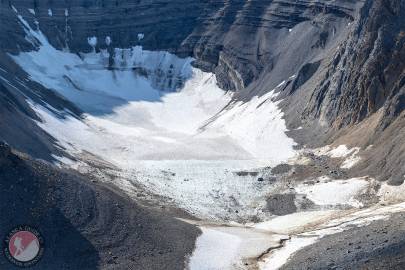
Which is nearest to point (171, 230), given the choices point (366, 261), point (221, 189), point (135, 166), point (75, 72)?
point (366, 261)

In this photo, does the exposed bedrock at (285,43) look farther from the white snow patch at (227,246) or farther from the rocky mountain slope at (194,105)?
the white snow patch at (227,246)

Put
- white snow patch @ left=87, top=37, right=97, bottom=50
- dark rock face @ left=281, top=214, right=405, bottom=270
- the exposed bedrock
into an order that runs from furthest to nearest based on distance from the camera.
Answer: white snow patch @ left=87, top=37, right=97, bottom=50, the exposed bedrock, dark rock face @ left=281, top=214, right=405, bottom=270

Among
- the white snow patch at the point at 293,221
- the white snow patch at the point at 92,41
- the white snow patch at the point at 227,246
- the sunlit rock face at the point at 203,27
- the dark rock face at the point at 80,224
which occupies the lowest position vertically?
the white snow patch at the point at 92,41

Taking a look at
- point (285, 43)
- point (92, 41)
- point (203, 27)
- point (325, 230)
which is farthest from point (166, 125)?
point (325, 230)

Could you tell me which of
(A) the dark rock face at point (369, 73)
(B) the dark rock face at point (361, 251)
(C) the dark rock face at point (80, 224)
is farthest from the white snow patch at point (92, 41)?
(B) the dark rock face at point (361, 251)

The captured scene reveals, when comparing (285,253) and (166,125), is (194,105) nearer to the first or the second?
(166,125)

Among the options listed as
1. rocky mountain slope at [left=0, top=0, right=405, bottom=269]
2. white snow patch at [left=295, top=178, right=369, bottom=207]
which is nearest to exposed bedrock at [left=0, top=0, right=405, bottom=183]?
rocky mountain slope at [left=0, top=0, right=405, bottom=269]

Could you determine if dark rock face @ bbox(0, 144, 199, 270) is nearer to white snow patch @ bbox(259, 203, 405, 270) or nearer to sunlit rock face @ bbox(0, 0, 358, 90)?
white snow patch @ bbox(259, 203, 405, 270)
